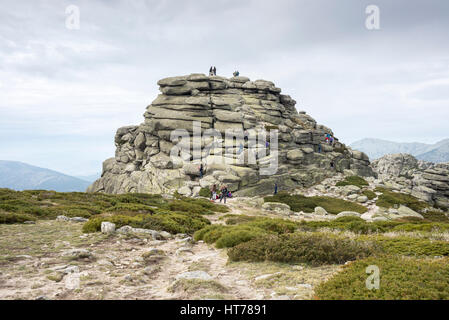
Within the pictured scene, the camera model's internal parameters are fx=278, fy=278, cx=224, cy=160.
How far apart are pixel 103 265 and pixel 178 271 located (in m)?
2.57

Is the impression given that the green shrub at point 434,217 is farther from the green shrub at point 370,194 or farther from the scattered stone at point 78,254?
the scattered stone at point 78,254

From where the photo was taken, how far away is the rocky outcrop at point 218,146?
46.9 metres

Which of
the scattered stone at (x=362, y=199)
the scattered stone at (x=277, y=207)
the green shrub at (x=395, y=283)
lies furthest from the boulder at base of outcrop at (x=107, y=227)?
the scattered stone at (x=362, y=199)

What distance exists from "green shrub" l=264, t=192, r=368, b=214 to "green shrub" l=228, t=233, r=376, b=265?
28027mm

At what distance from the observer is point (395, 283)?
634 centimetres

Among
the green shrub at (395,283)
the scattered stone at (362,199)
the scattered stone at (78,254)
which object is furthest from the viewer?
the scattered stone at (362,199)

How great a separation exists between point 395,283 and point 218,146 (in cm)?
4491

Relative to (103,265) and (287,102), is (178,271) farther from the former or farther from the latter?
(287,102)

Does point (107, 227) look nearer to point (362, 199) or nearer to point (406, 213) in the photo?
point (406, 213)

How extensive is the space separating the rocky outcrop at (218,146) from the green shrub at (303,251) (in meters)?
32.5

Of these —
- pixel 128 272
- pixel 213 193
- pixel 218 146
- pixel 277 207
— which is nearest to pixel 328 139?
pixel 218 146
